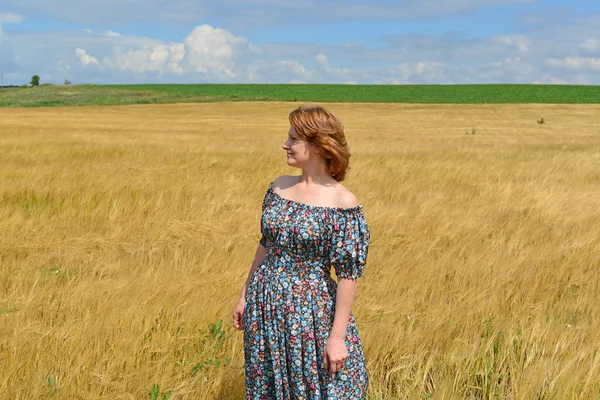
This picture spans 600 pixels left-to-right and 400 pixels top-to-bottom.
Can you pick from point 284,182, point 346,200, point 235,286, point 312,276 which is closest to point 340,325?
point 312,276

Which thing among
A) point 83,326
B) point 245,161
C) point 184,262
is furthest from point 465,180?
point 83,326

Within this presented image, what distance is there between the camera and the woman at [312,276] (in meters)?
2.07

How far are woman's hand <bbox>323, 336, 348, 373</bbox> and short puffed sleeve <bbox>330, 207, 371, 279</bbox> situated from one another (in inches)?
8.1

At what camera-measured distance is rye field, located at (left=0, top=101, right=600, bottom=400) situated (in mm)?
2697

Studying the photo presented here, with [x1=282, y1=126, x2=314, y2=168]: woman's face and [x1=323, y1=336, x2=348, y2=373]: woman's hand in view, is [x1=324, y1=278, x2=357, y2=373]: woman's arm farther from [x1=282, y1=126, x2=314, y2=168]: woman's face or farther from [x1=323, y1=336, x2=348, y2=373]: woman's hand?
[x1=282, y1=126, x2=314, y2=168]: woman's face

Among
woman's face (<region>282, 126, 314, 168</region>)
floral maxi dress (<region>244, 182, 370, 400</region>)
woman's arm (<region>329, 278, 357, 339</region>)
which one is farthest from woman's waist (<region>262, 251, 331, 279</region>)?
woman's face (<region>282, 126, 314, 168</region>)

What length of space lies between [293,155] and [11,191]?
4808 mm

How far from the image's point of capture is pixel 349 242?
2057mm

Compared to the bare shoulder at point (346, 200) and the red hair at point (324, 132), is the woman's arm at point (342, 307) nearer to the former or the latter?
the bare shoulder at point (346, 200)

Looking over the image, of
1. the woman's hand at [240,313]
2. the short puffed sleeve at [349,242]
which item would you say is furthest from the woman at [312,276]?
the woman's hand at [240,313]

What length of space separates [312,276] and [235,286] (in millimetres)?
1500

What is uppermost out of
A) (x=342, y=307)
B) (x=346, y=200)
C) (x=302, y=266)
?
(x=346, y=200)

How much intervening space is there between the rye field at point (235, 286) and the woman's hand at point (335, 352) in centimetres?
62

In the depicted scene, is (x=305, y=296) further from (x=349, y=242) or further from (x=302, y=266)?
(x=349, y=242)
